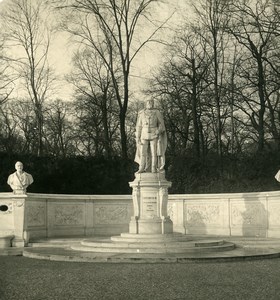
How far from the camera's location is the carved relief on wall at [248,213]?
66.7 feet

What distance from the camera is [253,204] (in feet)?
67.3

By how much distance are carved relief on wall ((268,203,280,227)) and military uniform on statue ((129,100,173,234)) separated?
15.5 feet

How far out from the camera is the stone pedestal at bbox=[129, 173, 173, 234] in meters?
16.5

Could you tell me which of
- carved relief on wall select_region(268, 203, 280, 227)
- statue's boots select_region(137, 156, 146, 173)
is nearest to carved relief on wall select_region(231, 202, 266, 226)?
carved relief on wall select_region(268, 203, 280, 227)

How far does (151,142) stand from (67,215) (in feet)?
19.7

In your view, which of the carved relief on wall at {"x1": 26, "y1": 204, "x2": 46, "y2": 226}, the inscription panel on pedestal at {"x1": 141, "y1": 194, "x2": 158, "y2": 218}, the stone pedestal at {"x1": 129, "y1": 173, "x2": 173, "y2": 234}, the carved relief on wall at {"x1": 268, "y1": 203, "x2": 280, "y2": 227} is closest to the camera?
the stone pedestal at {"x1": 129, "y1": 173, "x2": 173, "y2": 234}

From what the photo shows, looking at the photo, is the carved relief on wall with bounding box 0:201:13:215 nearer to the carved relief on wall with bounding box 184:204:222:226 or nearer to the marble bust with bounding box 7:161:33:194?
the marble bust with bounding box 7:161:33:194

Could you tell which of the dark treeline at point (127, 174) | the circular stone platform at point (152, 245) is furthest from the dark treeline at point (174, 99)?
the circular stone platform at point (152, 245)

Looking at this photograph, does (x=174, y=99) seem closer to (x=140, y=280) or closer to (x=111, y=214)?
(x=111, y=214)

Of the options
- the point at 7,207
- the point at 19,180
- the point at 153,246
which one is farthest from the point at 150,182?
the point at 7,207

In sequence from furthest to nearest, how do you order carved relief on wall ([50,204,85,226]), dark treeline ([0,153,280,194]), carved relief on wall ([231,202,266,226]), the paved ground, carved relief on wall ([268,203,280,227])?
dark treeline ([0,153,280,194]) → carved relief on wall ([50,204,85,226]) → carved relief on wall ([231,202,266,226]) → carved relief on wall ([268,203,280,227]) → the paved ground

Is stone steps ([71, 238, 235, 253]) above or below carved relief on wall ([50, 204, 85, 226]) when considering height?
below

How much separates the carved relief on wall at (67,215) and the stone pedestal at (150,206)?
5.24m

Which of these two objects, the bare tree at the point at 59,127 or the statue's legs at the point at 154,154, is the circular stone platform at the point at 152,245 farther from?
the bare tree at the point at 59,127
